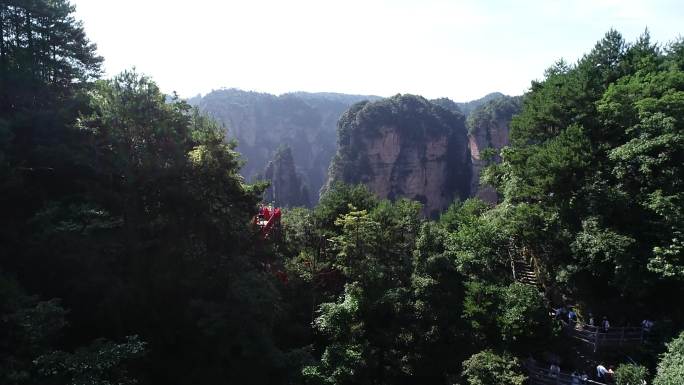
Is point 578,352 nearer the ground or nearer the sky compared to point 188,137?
nearer the ground

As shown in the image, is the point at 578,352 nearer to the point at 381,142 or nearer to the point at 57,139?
the point at 57,139

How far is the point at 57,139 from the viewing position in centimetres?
1385

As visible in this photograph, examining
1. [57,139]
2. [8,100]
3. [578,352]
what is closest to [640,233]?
[578,352]

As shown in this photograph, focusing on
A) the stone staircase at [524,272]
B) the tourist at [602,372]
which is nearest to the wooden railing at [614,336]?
the tourist at [602,372]

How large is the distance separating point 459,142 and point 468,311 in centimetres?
6531

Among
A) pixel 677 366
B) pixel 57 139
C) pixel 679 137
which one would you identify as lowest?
pixel 677 366

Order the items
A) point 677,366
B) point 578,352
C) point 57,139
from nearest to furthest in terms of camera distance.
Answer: point 677,366, point 57,139, point 578,352

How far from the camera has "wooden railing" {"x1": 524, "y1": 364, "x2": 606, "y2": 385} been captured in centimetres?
1348

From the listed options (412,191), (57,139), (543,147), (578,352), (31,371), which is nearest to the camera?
(31,371)

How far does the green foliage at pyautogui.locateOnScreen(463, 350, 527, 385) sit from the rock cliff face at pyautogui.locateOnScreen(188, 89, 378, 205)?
331 feet

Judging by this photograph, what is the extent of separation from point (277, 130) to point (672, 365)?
116088 millimetres

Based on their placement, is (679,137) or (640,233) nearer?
(679,137)

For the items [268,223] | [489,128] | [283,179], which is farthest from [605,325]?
[283,179]

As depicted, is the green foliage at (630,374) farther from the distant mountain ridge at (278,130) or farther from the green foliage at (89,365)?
the distant mountain ridge at (278,130)
